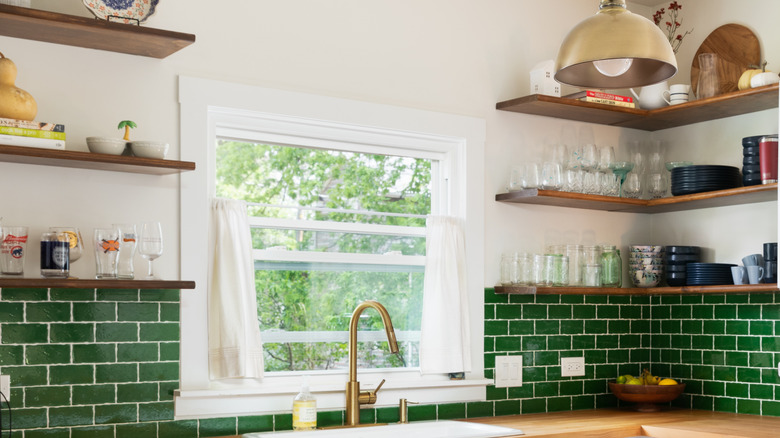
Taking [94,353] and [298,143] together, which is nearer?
[94,353]

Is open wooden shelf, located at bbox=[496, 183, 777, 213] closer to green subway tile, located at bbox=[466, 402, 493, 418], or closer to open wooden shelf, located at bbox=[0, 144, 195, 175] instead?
green subway tile, located at bbox=[466, 402, 493, 418]

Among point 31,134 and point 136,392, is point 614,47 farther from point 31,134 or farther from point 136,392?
point 136,392

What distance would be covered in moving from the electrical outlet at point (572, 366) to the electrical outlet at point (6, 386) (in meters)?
2.35

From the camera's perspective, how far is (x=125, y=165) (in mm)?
2842

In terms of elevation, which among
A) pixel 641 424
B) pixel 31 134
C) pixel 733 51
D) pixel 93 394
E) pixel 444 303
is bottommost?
pixel 641 424

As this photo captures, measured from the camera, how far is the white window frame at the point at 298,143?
3.07 metres

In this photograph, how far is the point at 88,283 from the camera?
2.68m

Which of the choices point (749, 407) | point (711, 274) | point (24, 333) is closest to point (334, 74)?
point (24, 333)

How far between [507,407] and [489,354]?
25 cm

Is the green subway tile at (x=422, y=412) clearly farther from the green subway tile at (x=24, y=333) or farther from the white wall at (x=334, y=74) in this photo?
the green subway tile at (x=24, y=333)

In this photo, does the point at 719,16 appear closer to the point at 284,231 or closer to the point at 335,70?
the point at 335,70

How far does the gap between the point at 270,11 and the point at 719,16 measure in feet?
7.05

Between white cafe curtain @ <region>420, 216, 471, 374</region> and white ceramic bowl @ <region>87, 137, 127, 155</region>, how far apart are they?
1.39 metres

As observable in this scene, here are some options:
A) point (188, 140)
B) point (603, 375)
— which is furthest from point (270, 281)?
point (603, 375)
